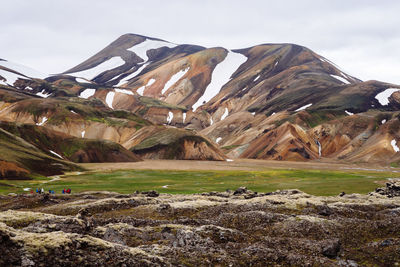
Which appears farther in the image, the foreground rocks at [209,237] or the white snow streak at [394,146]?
the white snow streak at [394,146]

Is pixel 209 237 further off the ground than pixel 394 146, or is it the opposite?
pixel 394 146

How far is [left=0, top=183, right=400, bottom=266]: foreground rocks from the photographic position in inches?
603

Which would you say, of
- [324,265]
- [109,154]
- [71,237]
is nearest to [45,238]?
[71,237]

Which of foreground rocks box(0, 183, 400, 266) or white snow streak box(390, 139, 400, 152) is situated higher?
white snow streak box(390, 139, 400, 152)

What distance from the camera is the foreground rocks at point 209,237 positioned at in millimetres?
15328

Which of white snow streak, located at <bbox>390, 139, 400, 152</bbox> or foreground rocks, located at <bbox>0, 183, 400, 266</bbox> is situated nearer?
foreground rocks, located at <bbox>0, 183, 400, 266</bbox>

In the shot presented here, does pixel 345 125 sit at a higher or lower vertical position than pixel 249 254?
higher

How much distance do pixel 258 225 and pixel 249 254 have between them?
8541 mm

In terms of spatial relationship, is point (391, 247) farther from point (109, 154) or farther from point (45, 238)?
point (109, 154)

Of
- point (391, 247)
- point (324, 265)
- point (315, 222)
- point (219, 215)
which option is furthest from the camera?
point (219, 215)

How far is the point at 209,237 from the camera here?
2220 cm

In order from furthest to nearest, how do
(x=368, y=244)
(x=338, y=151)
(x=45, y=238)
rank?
(x=338, y=151), (x=368, y=244), (x=45, y=238)

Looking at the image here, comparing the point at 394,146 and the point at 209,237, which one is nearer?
the point at 209,237

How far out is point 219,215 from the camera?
31109 millimetres
